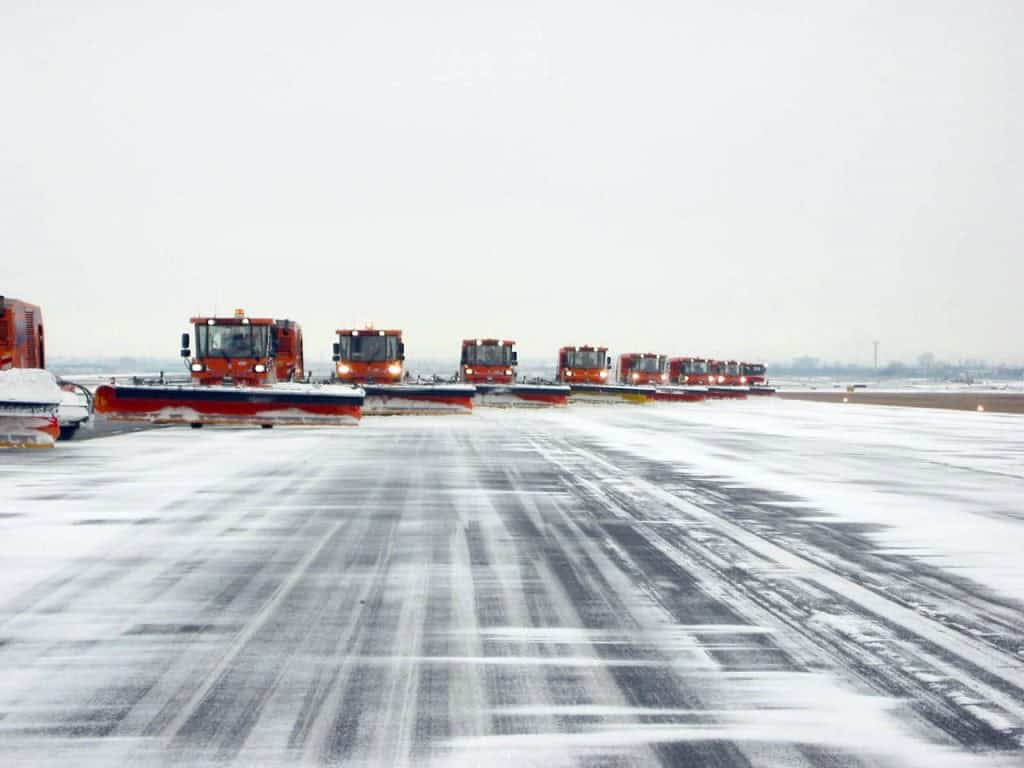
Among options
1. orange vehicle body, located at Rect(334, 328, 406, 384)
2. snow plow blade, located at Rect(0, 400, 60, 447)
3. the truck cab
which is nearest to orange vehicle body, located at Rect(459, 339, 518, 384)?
orange vehicle body, located at Rect(334, 328, 406, 384)

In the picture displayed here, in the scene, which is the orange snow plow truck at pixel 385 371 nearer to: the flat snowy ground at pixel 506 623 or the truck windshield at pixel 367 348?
the truck windshield at pixel 367 348

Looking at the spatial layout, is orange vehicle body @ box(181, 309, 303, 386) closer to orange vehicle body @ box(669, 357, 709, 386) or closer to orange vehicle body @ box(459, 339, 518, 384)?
orange vehicle body @ box(459, 339, 518, 384)

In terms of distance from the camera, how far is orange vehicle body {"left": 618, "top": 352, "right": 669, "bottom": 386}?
4797 centimetres

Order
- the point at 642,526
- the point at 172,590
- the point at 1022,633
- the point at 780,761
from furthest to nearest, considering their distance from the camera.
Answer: the point at 642,526, the point at 172,590, the point at 1022,633, the point at 780,761

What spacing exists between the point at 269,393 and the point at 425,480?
33.5 feet

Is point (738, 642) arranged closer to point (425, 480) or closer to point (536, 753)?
point (536, 753)

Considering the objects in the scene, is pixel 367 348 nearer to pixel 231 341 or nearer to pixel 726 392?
pixel 231 341

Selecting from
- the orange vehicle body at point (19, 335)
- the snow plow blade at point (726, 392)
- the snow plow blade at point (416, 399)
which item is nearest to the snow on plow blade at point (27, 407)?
the orange vehicle body at point (19, 335)

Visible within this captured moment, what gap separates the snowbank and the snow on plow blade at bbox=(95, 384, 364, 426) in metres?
5.04

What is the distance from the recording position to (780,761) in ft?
11.8

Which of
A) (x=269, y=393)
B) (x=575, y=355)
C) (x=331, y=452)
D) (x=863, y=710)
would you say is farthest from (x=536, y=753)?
(x=575, y=355)

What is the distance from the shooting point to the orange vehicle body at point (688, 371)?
57.1m

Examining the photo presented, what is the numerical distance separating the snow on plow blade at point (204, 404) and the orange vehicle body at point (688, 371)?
124ft

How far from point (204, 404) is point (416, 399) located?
811 cm
